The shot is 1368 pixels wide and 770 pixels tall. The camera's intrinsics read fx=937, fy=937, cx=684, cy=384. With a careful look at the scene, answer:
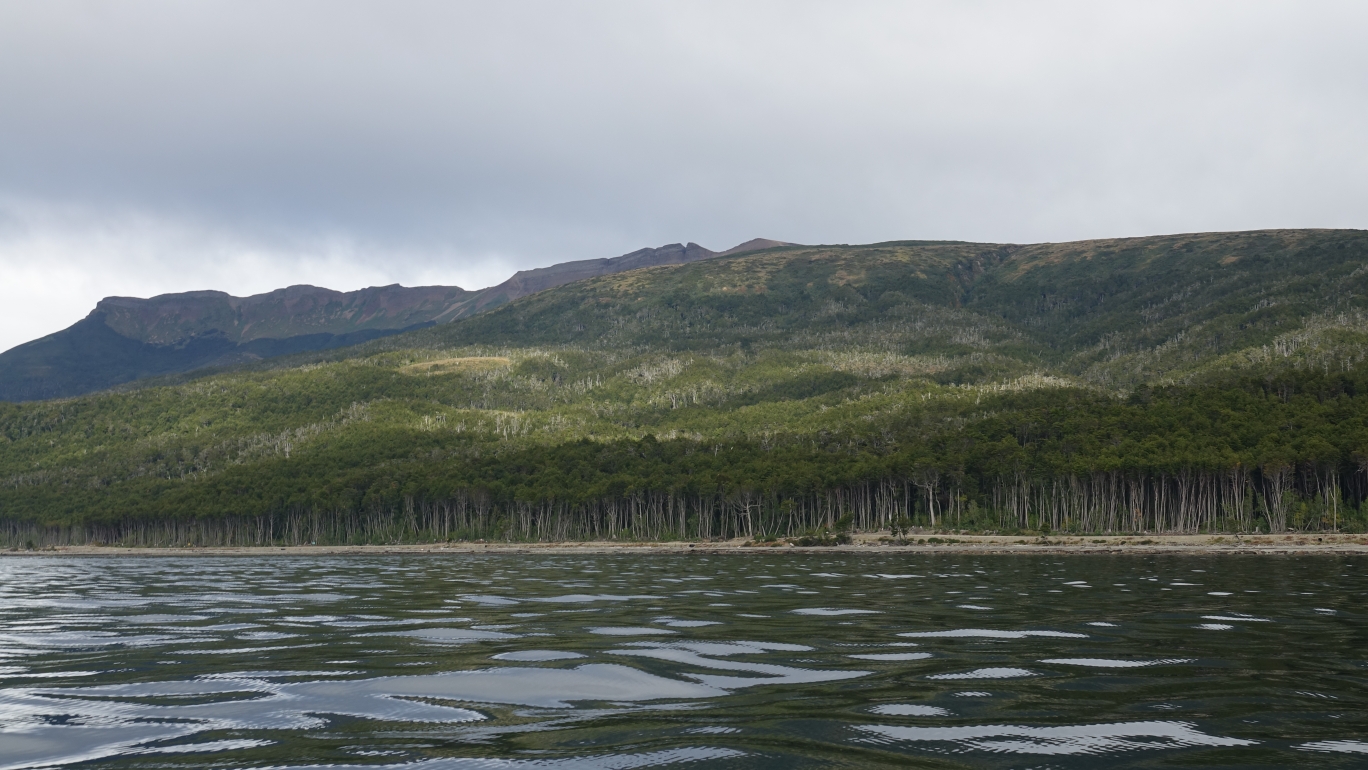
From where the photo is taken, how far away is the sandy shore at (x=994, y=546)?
318 ft

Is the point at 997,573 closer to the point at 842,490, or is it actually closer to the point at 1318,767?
the point at 1318,767

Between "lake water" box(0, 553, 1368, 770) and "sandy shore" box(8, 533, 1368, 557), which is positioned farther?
"sandy shore" box(8, 533, 1368, 557)

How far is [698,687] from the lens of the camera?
545 inches

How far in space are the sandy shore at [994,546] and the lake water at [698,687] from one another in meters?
76.1

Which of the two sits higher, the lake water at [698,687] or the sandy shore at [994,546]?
the lake water at [698,687]

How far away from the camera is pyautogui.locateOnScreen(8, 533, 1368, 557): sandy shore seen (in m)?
96.9

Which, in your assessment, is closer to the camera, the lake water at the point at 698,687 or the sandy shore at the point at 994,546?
the lake water at the point at 698,687

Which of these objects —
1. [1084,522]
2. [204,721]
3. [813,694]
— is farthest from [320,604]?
[1084,522]

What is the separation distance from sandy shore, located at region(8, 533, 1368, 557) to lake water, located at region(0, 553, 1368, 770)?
250 ft

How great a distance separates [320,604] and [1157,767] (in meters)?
31.4

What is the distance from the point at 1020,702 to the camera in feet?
40.4

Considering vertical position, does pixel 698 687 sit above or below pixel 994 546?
above

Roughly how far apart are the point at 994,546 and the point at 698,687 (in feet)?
343

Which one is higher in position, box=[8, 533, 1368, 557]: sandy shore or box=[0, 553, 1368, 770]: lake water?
box=[0, 553, 1368, 770]: lake water
